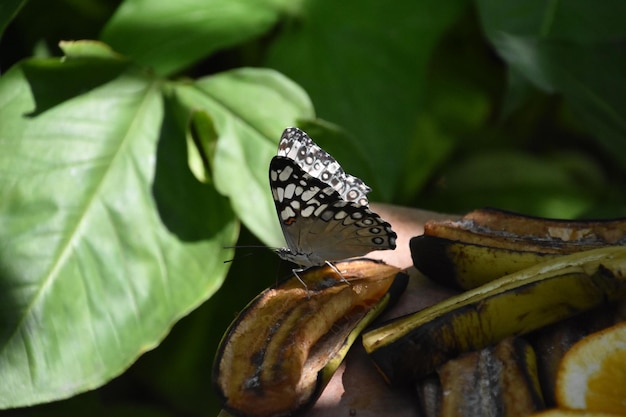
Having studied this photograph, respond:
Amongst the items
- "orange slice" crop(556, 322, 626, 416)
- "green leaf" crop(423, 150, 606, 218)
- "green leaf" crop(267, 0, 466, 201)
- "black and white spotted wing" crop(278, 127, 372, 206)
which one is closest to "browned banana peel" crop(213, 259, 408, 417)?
"black and white spotted wing" crop(278, 127, 372, 206)

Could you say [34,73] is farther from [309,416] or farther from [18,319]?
[309,416]

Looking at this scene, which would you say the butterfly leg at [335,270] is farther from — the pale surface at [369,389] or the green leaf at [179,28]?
the green leaf at [179,28]

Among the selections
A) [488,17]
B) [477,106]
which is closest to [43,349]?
[488,17]

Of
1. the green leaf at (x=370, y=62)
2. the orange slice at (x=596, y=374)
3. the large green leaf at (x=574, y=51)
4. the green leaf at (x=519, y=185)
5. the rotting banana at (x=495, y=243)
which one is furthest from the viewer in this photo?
the green leaf at (x=519, y=185)

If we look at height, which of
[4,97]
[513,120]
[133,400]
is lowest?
[133,400]

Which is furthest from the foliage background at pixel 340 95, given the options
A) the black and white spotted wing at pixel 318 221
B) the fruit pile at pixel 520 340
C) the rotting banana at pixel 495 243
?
the fruit pile at pixel 520 340

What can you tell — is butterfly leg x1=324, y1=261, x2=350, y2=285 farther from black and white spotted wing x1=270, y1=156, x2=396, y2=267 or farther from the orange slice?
the orange slice
